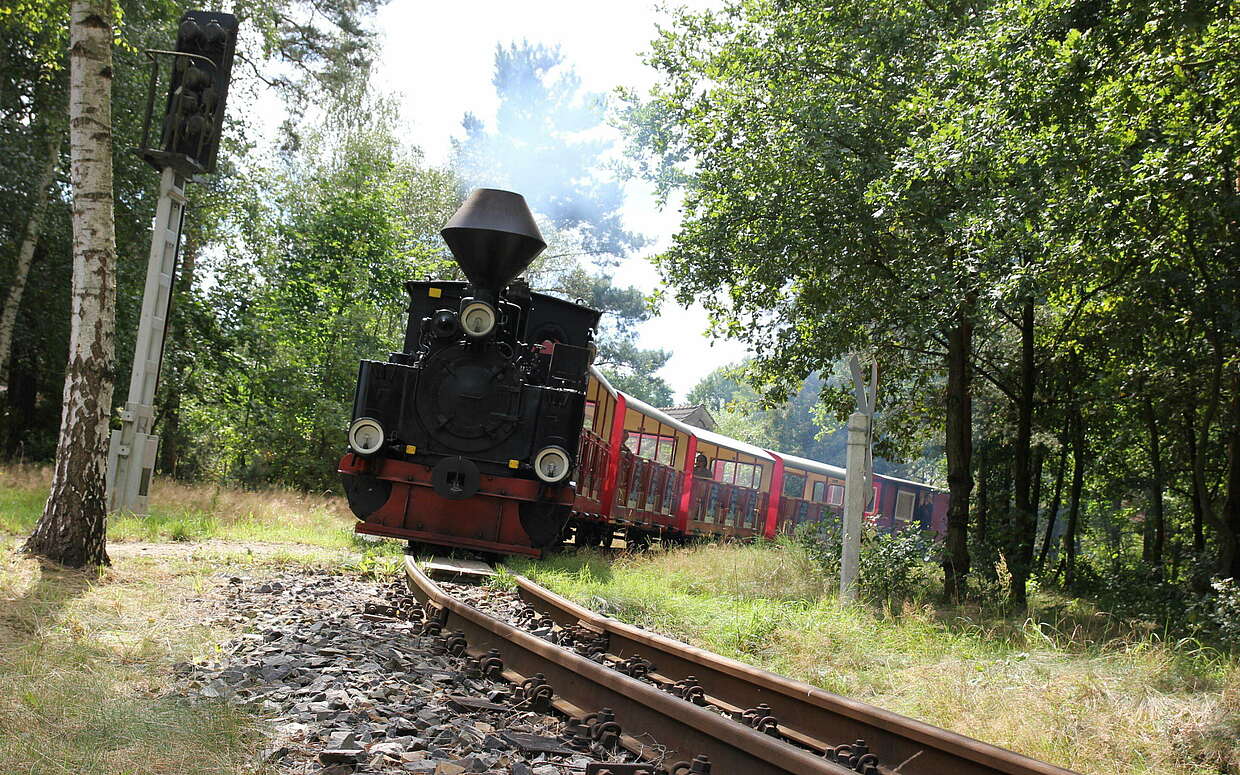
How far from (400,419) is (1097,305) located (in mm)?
8428

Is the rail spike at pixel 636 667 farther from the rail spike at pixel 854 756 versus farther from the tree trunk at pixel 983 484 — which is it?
the tree trunk at pixel 983 484

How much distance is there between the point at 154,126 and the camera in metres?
17.0

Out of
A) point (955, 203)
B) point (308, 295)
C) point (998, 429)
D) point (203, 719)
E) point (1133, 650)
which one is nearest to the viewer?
point (203, 719)

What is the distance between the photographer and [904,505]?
29.2m

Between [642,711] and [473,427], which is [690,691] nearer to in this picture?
[642,711]

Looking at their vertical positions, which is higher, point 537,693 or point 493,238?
point 493,238

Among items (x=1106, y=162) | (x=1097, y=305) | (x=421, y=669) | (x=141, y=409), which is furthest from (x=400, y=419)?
(x=1097, y=305)

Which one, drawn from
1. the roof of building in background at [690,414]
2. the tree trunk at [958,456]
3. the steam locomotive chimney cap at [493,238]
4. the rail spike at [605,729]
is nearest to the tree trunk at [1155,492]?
the tree trunk at [958,456]

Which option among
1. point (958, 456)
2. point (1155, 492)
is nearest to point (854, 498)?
point (958, 456)

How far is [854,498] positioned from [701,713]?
603 cm

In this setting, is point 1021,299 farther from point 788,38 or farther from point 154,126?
point 154,126

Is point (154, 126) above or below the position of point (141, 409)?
above

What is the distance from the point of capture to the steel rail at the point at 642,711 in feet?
9.81

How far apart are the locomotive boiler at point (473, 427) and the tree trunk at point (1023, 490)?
5.45m
